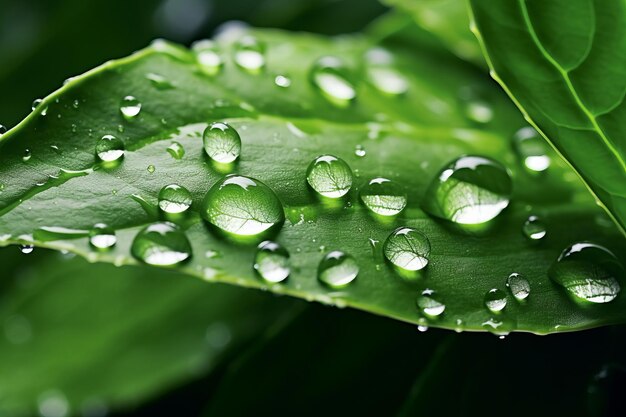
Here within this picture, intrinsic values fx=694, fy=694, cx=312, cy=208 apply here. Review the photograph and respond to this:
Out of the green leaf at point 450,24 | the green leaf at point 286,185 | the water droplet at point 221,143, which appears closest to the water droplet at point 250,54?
the green leaf at point 286,185

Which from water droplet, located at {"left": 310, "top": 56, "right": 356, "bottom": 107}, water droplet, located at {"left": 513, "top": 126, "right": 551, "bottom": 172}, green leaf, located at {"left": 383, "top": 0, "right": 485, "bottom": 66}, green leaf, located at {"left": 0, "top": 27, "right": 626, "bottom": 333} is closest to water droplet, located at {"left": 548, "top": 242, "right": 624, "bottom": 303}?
green leaf, located at {"left": 0, "top": 27, "right": 626, "bottom": 333}

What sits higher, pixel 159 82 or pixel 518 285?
pixel 159 82

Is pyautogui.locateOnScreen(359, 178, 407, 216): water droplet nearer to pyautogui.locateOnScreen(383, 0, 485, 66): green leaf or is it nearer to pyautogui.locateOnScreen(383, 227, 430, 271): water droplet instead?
pyautogui.locateOnScreen(383, 227, 430, 271): water droplet

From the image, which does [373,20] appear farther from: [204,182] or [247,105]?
[204,182]

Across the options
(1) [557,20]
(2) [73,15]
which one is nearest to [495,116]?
(1) [557,20]

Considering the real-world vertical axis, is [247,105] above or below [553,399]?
above

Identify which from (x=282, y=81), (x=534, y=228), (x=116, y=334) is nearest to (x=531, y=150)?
(x=534, y=228)

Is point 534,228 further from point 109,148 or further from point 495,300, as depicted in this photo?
point 109,148
